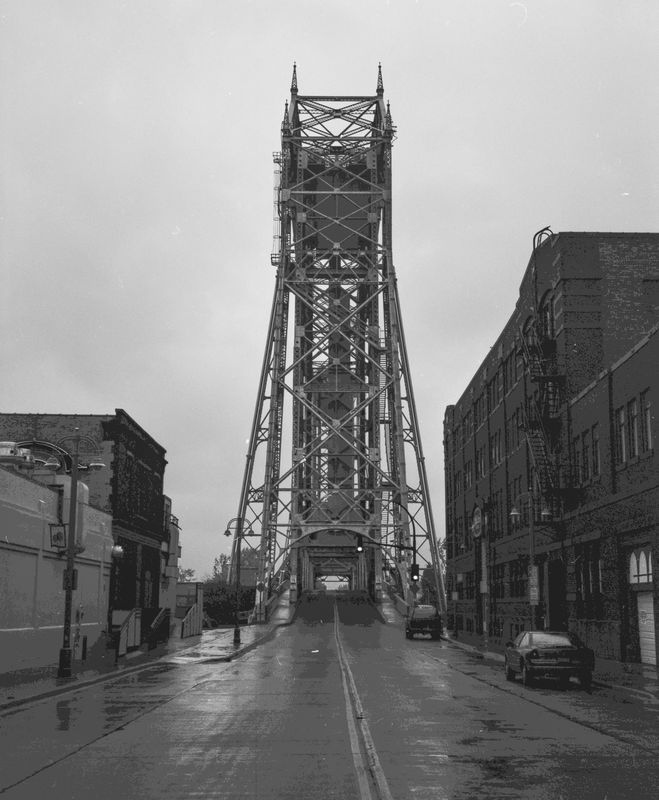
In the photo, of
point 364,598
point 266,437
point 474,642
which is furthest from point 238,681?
point 364,598

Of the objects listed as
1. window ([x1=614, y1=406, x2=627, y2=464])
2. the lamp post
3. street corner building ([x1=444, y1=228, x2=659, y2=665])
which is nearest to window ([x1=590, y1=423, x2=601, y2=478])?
street corner building ([x1=444, y1=228, x2=659, y2=665])

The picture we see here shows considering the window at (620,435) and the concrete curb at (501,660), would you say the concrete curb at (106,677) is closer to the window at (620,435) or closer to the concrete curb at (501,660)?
the concrete curb at (501,660)

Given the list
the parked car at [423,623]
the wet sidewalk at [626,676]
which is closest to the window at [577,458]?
the wet sidewalk at [626,676]

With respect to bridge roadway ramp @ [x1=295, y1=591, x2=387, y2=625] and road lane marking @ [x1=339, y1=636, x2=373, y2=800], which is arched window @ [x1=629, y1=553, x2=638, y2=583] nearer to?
road lane marking @ [x1=339, y1=636, x2=373, y2=800]

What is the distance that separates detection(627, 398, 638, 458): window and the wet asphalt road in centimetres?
968

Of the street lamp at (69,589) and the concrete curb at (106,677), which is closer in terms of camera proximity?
the concrete curb at (106,677)

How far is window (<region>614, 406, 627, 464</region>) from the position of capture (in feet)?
111

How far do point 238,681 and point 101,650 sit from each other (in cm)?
1432

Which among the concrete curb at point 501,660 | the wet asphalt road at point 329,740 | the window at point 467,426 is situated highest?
the window at point 467,426

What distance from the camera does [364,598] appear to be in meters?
87.9

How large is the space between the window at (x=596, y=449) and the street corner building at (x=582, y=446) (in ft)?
0.24

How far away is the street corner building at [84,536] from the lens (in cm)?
2972

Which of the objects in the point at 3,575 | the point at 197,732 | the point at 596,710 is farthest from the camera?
the point at 3,575

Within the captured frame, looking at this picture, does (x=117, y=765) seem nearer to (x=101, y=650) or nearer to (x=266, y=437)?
(x=101, y=650)
